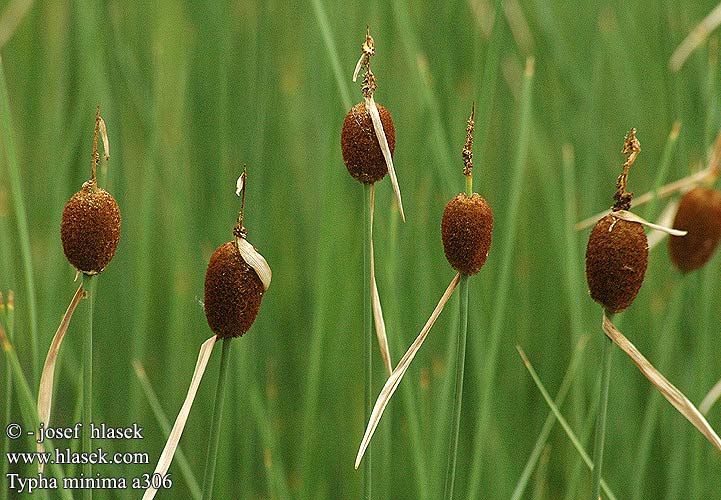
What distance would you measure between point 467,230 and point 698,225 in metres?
0.37

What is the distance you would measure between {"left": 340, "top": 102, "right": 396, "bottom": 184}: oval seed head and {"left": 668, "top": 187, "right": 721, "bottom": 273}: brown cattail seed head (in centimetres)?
37

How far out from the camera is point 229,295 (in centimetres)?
52

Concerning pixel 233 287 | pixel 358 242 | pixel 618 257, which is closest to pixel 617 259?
pixel 618 257

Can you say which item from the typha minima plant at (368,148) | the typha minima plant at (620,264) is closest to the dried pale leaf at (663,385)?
the typha minima plant at (620,264)

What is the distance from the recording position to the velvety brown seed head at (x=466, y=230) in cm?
53

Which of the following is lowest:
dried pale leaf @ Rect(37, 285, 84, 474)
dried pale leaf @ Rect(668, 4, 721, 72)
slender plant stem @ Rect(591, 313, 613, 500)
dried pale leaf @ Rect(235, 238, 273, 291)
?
slender plant stem @ Rect(591, 313, 613, 500)

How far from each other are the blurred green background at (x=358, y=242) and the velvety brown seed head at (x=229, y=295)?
0.35 meters

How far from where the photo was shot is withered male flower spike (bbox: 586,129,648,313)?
1.71 feet

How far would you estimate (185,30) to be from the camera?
1.70m

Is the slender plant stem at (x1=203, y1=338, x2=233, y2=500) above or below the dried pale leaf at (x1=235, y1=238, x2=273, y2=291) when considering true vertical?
below

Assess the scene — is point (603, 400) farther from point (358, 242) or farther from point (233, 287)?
point (358, 242)

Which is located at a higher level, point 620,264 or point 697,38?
point 697,38

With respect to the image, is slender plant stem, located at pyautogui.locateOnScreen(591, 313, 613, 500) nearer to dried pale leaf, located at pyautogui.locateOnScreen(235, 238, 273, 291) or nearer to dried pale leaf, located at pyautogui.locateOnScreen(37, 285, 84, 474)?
dried pale leaf, located at pyautogui.locateOnScreen(235, 238, 273, 291)

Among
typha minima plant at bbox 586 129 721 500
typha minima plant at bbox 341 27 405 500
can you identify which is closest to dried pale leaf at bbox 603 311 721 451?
typha minima plant at bbox 586 129 721 500
